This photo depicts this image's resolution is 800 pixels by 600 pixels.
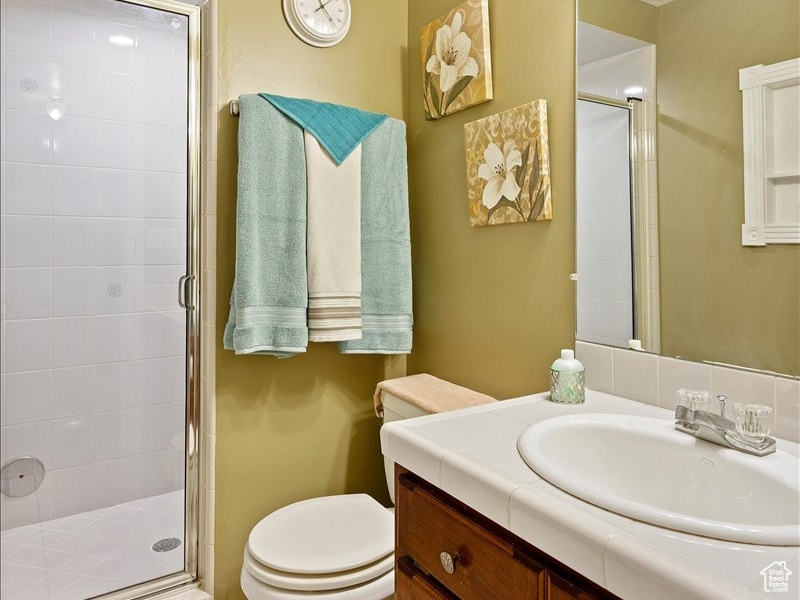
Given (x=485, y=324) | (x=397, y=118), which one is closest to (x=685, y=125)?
(x=485, y=324)

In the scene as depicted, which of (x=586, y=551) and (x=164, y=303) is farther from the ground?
(x=164, y=303)

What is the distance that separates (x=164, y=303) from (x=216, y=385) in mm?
297

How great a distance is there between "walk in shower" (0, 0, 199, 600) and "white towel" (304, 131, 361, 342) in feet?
1.23

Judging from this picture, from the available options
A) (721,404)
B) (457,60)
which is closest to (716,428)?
(721,404)

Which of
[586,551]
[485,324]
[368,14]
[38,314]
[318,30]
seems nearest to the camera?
[586,551]

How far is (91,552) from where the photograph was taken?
1553mm

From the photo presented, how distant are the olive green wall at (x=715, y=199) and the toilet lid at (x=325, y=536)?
85 cm

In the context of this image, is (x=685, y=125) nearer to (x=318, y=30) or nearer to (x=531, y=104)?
(x=531, y=104)

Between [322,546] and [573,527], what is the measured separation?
2.92 feet

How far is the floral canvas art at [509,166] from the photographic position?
132 cm

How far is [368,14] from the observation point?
1808 mm

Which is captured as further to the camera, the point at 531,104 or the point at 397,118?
the point at 397,118
